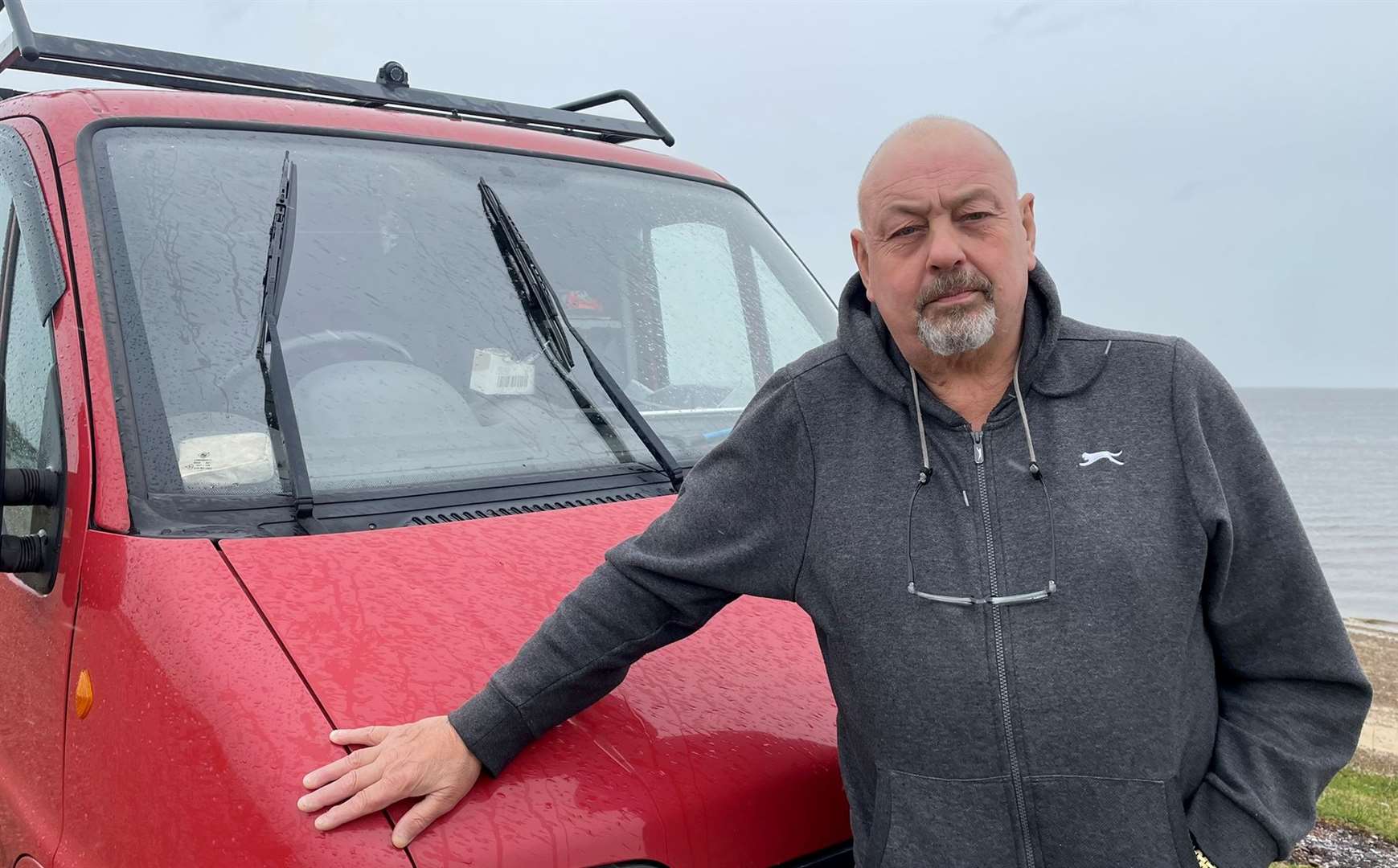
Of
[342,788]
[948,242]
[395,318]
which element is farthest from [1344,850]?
[342,788]

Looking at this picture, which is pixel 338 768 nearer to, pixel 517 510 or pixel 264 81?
pixel 517 510

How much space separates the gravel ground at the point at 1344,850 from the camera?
14.2 feet

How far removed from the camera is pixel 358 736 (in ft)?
5.77

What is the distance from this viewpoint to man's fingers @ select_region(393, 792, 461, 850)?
1.69m

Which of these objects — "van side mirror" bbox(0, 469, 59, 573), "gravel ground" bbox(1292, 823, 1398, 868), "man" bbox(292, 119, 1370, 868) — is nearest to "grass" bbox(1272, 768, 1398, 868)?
"gravel ground" bbox(1292, 823, 1398, 868)

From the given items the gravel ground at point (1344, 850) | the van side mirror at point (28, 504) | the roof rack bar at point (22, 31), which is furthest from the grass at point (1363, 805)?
the roof rack bar at point (22, 31)

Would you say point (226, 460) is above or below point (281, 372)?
below

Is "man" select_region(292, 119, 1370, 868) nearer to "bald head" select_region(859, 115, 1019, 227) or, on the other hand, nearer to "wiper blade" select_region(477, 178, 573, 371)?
"bald head" select_region(859, 115, 1019, 227)

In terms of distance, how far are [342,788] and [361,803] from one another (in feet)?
0.11

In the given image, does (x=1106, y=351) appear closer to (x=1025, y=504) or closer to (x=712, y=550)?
(x=1025, y=504)

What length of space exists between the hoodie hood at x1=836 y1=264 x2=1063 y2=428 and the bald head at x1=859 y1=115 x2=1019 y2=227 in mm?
187

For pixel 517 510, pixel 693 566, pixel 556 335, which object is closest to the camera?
pixel 693 566

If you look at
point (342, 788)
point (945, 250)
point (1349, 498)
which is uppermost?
point (945, 250)

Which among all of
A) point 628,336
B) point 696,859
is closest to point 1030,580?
point 696,859
